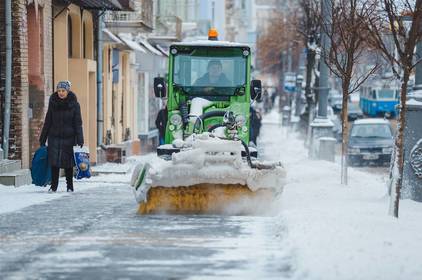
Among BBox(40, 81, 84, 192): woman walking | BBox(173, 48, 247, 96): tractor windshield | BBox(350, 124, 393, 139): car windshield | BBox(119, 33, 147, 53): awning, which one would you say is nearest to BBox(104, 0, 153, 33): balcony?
BBox(119, 33, 147, 53): awning

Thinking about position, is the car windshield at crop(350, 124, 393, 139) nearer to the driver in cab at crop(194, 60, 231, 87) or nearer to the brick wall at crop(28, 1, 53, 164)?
the brick wall at crop(28, 1, 53, 164)

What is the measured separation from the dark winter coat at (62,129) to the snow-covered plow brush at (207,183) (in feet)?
12.0

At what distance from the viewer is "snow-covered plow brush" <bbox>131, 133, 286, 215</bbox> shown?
13922 mm

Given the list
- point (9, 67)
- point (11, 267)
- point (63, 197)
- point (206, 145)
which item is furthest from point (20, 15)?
point (11, 267)

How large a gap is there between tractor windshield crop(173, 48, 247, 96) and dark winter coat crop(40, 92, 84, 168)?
253 cm

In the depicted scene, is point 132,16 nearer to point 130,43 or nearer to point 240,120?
point 130,43

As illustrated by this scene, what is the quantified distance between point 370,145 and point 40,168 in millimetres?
18794

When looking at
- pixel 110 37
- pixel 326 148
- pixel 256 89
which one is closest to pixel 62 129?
pixel 256 89

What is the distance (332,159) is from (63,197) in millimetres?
16267

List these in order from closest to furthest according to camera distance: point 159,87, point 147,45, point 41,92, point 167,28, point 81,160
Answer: point 81,160
point 159,87
point 41,92
point 147,45
point 167,28

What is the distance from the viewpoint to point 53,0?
25.2 metres

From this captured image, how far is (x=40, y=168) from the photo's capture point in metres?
18.1

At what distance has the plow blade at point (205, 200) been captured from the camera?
46.2 ft

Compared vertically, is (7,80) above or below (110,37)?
below
